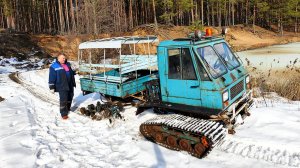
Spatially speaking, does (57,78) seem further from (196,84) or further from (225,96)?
(225,96)

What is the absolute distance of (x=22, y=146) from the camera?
6270 mm

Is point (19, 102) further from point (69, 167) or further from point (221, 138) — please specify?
point (221, 138)

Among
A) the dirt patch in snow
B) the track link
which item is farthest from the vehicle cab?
the dirt patch in snow

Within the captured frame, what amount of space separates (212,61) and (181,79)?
2.97ft

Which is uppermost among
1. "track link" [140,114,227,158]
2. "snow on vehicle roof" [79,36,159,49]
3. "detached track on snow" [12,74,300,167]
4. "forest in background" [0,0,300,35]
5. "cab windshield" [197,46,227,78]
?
"forest in background" [0,0,300,35]

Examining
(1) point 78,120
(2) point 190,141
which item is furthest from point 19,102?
(2) point 190,141

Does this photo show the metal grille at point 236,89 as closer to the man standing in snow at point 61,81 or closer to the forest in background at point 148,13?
the man standing in snow at point 61,81

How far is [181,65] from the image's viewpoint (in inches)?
274

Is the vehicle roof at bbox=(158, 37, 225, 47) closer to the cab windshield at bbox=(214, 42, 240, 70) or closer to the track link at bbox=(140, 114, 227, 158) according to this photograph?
the cab windshield at bbox=(214, 42, 240, 70)

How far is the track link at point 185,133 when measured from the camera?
19.6ft

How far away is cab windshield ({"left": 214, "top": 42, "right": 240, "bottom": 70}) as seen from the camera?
24.3 feet

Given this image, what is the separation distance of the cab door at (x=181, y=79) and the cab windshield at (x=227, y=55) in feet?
3.56

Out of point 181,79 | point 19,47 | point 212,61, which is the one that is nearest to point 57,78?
point 181,79

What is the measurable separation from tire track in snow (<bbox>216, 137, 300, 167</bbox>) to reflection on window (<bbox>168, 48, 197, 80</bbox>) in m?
1.79
